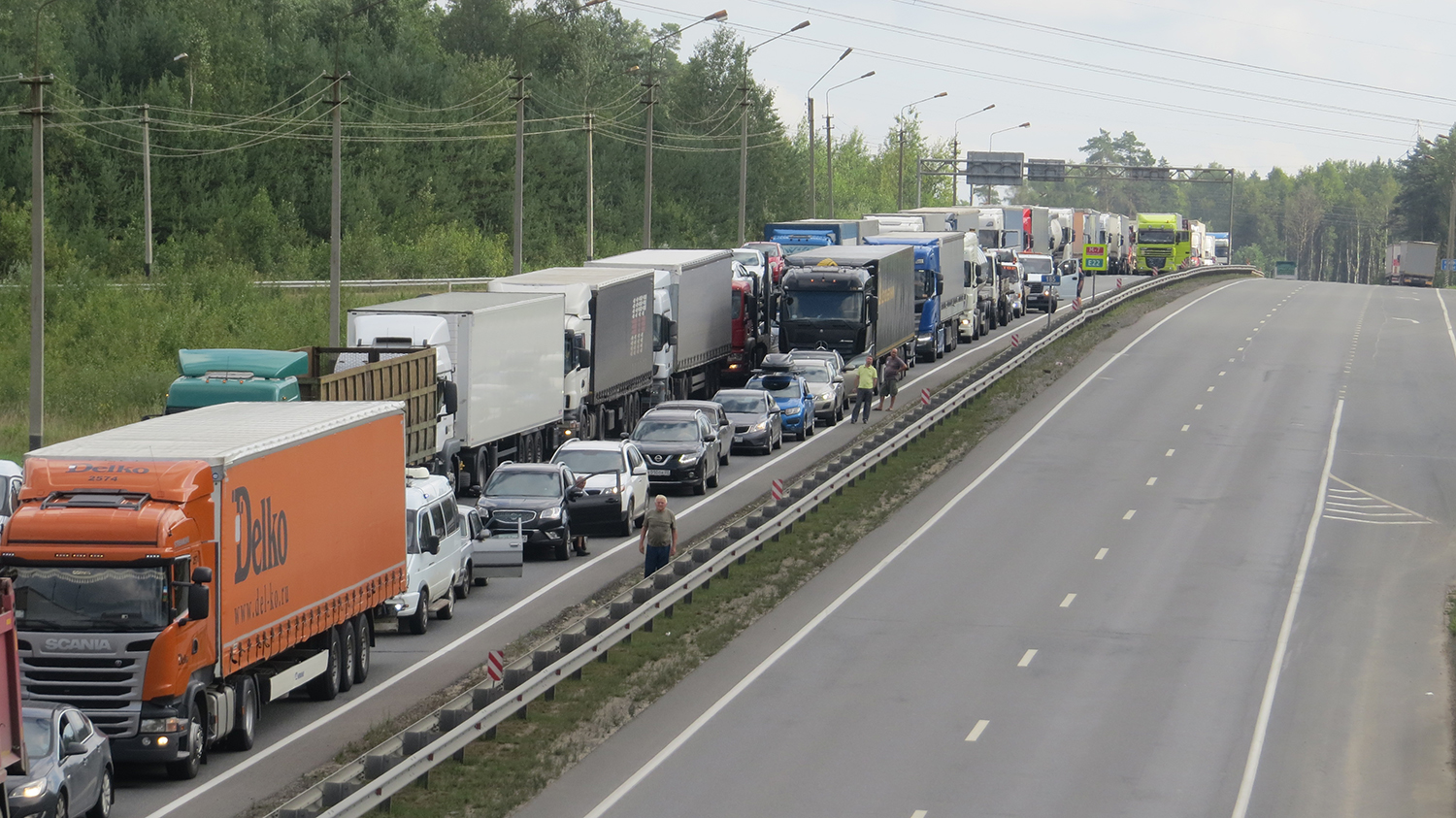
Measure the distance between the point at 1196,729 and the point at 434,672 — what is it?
8790 mm

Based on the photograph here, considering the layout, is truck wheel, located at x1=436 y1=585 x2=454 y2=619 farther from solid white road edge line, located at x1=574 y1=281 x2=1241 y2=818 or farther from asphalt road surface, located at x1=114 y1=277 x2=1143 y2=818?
solid white road edge line, located at x1=574 y1=281 x2=1241 y2=818

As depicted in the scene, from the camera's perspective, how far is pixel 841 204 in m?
147

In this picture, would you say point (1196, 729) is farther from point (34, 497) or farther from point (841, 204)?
point (841, 204)

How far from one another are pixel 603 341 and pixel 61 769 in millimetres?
25736

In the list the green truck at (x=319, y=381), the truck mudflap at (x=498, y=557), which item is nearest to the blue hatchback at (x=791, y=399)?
→ the green truck at (x=319, y=381)

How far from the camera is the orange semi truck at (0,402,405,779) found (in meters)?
16.5

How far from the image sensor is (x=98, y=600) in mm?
16625

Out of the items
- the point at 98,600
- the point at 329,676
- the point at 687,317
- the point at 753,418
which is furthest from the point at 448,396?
the point at 98,600

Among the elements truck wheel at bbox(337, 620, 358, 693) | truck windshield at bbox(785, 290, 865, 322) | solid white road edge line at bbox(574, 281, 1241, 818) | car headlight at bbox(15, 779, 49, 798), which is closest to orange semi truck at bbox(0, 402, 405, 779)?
truck wheel at bbox(337, 620, 358, 693)

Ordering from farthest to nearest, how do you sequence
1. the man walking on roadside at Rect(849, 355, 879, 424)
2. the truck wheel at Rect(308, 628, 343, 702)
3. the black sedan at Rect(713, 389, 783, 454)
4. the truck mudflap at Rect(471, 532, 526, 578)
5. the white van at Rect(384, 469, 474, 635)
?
the man walking on roadside at Rect(849, 355, 879, 424) < the black sedan at Rect(713, 389, 783, 454) < the truck mudflap at Rect(471, 532, 526, 578) < the white van at Rect(384, 469, 474, 635) < the truck wheel at Rect(308, 628, 343, 702)

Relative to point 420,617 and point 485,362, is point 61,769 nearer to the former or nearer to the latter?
point 420,617

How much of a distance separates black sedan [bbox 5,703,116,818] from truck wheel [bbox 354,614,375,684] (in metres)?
5.44

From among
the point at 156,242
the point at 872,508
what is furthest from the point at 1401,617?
the point at 156,242

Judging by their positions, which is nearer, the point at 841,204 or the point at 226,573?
the point at 226,573
